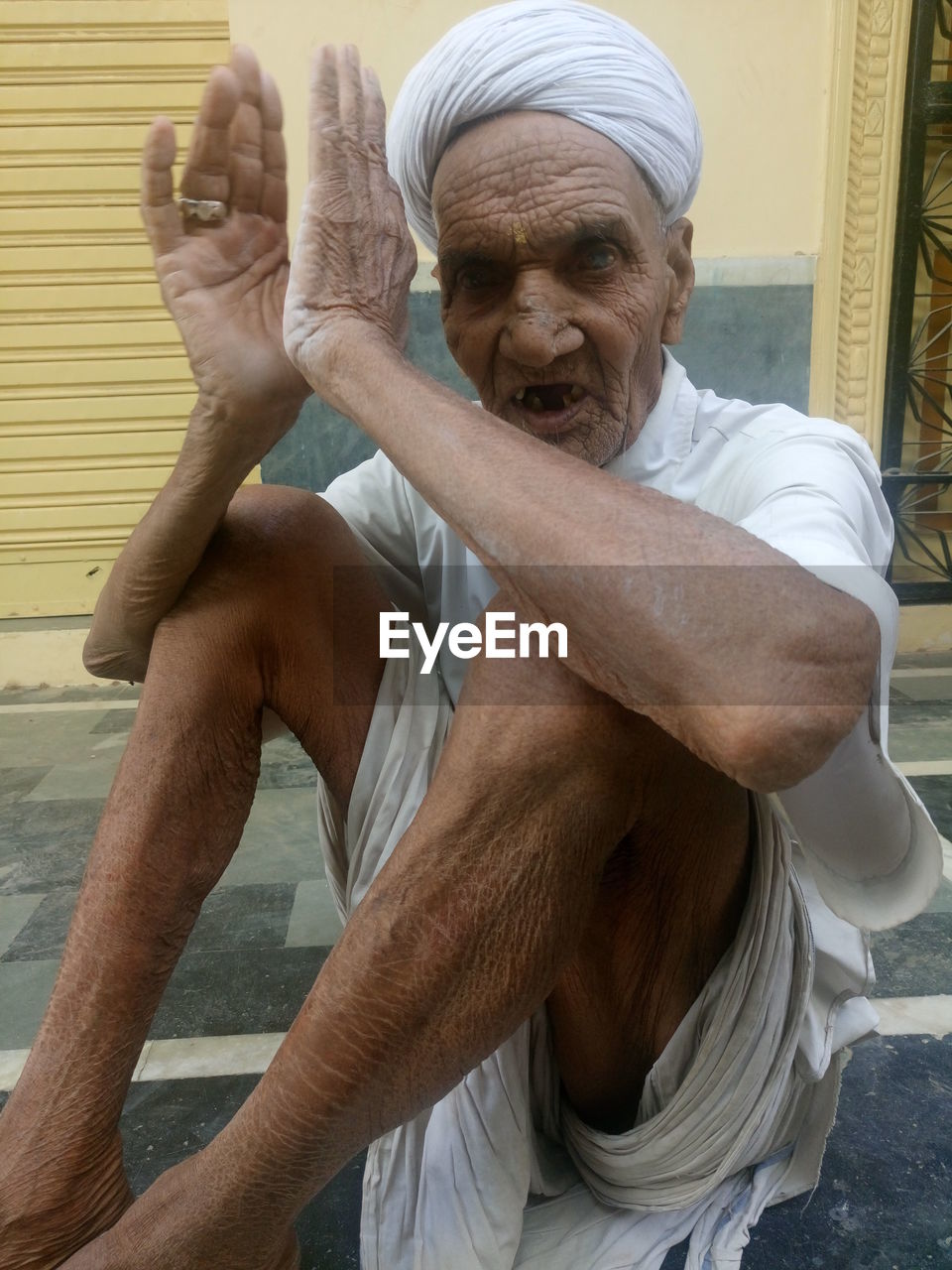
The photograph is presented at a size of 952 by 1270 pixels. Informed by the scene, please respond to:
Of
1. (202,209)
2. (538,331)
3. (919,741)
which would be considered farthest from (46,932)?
(919,741)

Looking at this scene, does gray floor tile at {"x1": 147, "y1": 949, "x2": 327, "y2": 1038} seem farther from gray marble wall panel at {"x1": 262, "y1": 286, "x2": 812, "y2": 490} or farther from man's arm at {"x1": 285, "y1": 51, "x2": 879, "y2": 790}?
gray marble wall panel at {"x1": 262, "y1": 286, "x2": 812, "y2": 490}

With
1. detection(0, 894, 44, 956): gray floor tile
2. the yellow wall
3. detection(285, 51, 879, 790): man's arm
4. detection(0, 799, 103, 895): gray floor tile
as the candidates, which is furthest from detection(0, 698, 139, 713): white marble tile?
detection(285, 51, 879, 790): man's arm

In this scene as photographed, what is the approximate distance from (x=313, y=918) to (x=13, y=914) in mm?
617

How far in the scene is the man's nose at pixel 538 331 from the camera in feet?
3.87

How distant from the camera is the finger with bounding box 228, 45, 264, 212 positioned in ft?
3.89

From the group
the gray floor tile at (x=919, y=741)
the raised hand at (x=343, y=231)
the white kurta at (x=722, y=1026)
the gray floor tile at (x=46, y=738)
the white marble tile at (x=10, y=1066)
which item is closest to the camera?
the white kurta at (x=722, y=1026)

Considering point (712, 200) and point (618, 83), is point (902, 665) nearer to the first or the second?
point (712, 200)

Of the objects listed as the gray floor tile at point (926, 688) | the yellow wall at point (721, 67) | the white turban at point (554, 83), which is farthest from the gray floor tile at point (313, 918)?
the yellow wall at point (721, 67)

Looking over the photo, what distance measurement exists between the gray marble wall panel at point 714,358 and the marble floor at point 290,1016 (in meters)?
1.25

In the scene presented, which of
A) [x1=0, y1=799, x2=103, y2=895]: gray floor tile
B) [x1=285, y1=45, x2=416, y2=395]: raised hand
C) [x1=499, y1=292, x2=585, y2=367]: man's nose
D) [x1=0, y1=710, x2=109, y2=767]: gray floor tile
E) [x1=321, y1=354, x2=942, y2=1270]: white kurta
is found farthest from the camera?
[x1=0, y1=710, x2=109, y2=767]: gray floor tile

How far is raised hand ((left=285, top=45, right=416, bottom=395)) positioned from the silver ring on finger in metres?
0.17

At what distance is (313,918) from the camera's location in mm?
1970

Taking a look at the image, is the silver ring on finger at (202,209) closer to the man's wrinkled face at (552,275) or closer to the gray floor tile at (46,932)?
the man's wrinkled face at (552,275)

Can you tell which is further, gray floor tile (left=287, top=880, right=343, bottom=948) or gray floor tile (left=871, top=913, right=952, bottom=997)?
gray floor tile (left=287, top=880, right=343, bottom=948)
